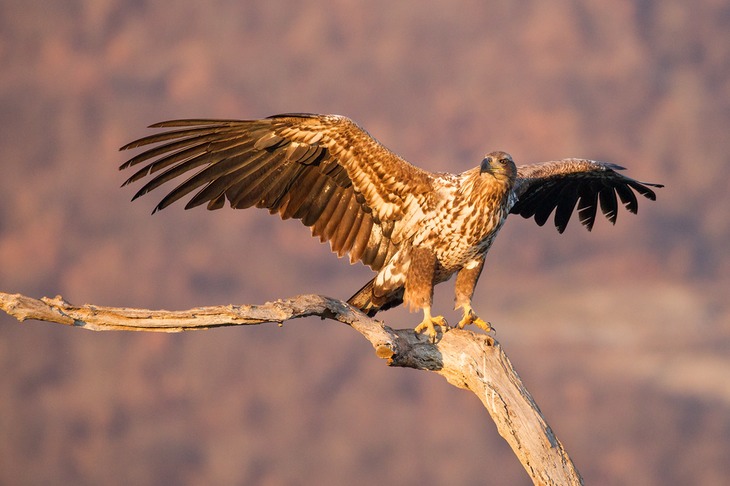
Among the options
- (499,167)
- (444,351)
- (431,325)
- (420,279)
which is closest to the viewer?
(444,351)

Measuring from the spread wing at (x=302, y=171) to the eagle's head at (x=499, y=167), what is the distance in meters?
0.60

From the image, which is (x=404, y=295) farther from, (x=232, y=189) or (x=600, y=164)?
(x=600, y=164)

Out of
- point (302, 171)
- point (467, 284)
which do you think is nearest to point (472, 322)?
point (467, 284)

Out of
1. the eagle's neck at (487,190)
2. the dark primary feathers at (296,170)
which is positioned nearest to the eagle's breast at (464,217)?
the eagle's neck at (487,190)

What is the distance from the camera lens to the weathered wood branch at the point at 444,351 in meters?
6.66

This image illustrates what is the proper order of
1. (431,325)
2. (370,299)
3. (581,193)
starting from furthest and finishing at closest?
(581,193)
(370,299)
(431,325)

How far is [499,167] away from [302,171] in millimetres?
1816

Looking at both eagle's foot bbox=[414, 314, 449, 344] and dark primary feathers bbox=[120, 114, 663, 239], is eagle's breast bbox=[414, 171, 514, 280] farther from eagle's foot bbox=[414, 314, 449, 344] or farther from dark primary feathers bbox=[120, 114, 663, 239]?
eagle's foot bbox=[414, 314, 449, 344]

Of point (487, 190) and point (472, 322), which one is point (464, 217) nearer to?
point (487, 190)

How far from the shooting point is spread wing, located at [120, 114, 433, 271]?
855cm

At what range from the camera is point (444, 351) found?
321 inches

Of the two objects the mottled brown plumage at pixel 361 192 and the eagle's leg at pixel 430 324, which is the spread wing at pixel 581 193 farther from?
the eagle's leg at pixel 430 324

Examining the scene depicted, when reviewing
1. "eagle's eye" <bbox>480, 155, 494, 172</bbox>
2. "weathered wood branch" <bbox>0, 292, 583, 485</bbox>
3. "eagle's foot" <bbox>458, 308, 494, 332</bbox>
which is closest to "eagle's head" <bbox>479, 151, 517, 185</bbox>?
"eagle's eye" <bbox>480, 155, 494, 172</bbox>

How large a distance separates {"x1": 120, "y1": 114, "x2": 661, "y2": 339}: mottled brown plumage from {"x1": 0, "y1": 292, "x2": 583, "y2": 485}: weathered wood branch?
0.92ft
